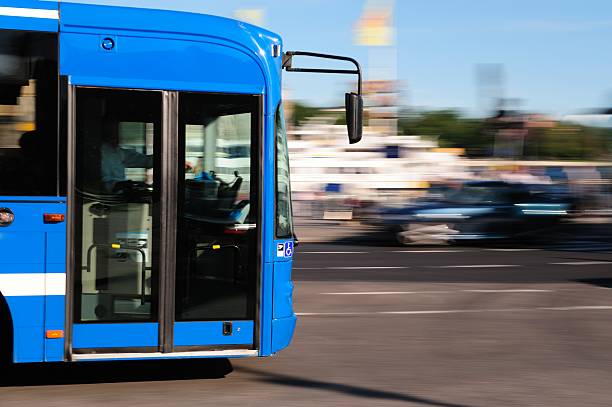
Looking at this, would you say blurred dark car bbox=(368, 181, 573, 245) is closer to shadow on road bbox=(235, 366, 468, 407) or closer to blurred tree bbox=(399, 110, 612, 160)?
shadow on road bbox=(235, 366, 468, 407)

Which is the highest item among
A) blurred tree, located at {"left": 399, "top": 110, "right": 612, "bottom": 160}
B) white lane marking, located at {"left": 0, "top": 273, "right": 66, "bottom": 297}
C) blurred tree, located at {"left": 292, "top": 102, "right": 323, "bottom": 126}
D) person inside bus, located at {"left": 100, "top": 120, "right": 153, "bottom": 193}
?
blurred tree, located at {"left": 292, "top": 102, "right": 323, "bottom": 126}

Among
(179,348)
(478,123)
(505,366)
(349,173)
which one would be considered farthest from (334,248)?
(478,123)

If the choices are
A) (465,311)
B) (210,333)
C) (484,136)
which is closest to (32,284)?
(210,333)

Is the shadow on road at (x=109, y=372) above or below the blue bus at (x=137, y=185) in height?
below

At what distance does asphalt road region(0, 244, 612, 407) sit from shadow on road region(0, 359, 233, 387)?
0.05ft

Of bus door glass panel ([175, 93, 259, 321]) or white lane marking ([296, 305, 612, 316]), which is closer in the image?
bus door glass panel ([175, 93, 259, 321])

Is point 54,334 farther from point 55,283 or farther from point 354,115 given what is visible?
point 354,115

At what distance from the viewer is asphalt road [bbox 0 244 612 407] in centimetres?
705

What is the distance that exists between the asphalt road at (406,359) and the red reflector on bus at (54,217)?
125cm

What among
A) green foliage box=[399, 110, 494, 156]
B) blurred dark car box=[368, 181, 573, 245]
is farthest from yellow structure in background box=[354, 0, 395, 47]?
green foliage box=[399, 110, 494, 156]

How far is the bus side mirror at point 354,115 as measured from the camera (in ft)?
24.7

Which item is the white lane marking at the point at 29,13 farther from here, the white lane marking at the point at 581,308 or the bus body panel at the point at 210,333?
the white lane marking at the point at 581,308

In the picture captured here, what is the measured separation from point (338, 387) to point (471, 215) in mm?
14542

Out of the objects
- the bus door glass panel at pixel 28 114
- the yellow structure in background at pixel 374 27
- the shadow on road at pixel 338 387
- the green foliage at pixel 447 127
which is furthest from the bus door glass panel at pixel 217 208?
the green foliage at pixel 447 127
